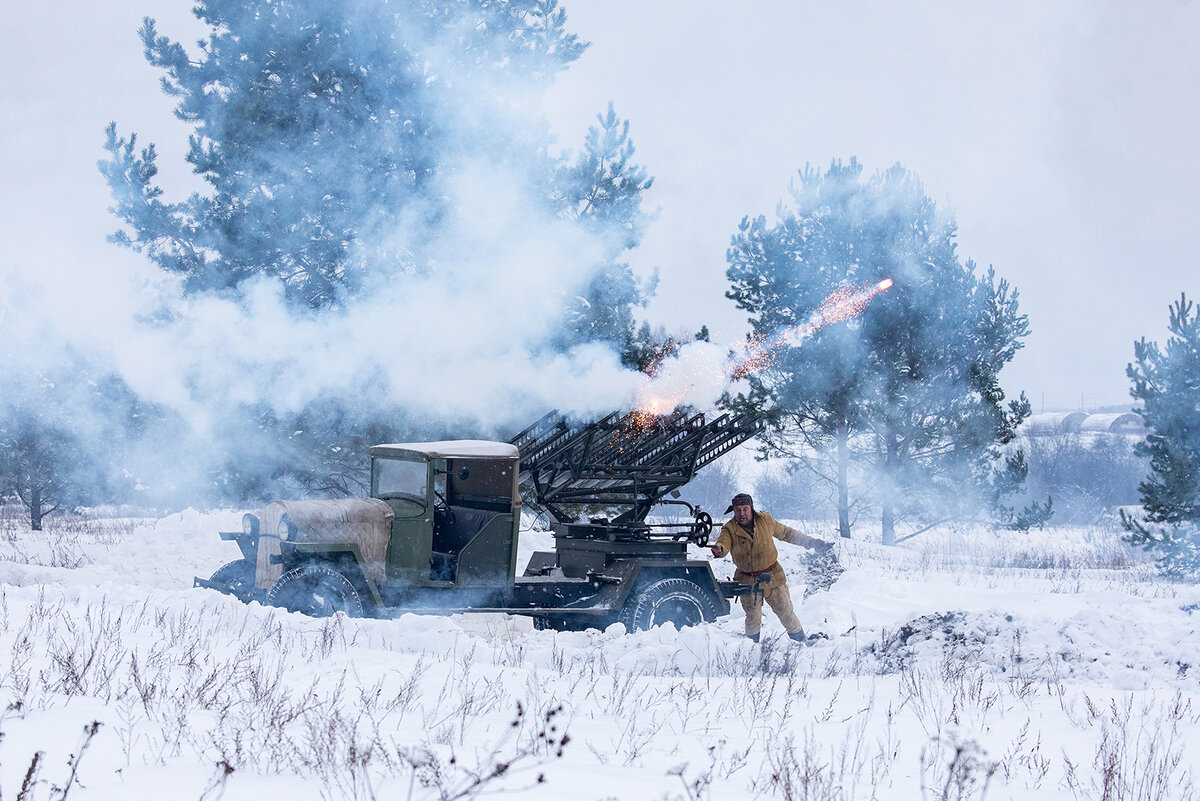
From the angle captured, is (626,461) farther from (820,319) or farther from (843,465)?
(843,465)

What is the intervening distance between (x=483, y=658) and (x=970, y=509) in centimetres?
1679

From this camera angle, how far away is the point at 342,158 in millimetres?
15703

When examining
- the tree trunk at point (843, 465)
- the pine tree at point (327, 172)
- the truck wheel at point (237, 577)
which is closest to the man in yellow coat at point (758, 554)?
the truck wheel at point (237, 577)

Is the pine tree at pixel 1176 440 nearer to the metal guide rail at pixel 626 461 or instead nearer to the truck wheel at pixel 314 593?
the metal guide rail at pixel 626 461

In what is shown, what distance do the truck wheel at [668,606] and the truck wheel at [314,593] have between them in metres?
2.55

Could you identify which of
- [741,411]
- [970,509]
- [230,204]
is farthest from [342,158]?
[970,509]

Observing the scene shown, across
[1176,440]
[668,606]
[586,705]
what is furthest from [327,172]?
[1176,440]

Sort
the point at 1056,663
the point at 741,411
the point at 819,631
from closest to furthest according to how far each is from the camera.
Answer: the point at 1056,663 → the point at 819,631 → the point at 741,411

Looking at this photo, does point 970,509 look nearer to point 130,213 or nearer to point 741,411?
point 741,411

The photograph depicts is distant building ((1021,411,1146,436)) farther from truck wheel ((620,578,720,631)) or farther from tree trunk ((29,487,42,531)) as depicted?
truck wheel ((620,578,720,631))

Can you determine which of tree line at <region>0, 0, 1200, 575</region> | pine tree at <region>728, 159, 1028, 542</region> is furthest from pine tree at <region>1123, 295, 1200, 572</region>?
pine tree at <region>728, 159, 1028, 542</region>

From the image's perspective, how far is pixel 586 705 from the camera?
523 cm

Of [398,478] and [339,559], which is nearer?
[339,559]

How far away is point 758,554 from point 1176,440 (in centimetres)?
1160
